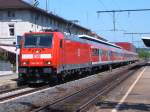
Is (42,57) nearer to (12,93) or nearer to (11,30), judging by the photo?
(12,93)

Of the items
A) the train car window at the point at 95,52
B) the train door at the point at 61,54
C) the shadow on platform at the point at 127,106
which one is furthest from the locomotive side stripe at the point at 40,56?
the train car window at the point at 95,52

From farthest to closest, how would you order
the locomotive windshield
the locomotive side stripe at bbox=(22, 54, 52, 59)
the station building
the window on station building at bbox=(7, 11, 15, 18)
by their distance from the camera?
the window on station building at bbox=(7, 11, 15, 18)
the station building
the locomotive windshield
the locomotive side stripe at bbox=(22, 54, 52, 59)

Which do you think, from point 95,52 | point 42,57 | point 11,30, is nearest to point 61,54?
point 42,57

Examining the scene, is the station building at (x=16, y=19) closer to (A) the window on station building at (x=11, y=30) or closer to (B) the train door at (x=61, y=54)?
(A) the window on station building at (x=11, y=30)

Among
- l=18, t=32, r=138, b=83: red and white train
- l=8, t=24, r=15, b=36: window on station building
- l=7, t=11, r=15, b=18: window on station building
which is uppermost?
l=7, t=11, r=15, b=18: window on station building

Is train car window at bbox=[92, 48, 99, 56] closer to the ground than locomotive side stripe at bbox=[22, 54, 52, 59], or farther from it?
farther from it

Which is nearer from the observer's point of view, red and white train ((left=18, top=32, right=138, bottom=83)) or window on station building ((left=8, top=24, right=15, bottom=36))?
red and white train ((left=18, top=32, right=138, bottom=83))

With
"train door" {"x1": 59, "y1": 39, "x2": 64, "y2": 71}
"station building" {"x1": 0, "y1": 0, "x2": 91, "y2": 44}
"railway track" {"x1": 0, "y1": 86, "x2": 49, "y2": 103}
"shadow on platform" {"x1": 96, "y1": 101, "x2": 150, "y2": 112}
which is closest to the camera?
"shadow on platform" {"x1": 96, "y1": 101, "x2": 150, "y2": 112}

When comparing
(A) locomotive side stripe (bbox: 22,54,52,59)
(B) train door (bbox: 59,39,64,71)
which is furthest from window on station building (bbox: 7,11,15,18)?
(A) locomotive side stripe (bbox: 22,54,52,59)

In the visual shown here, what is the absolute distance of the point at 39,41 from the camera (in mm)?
27453

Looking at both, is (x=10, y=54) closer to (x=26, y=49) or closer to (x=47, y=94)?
(x=26, y=49)

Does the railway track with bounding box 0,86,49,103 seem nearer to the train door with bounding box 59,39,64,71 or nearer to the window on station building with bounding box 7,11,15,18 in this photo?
the train door with bounding box 59,39,64,71

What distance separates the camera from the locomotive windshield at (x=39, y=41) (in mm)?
27344

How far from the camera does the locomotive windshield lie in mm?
27344
